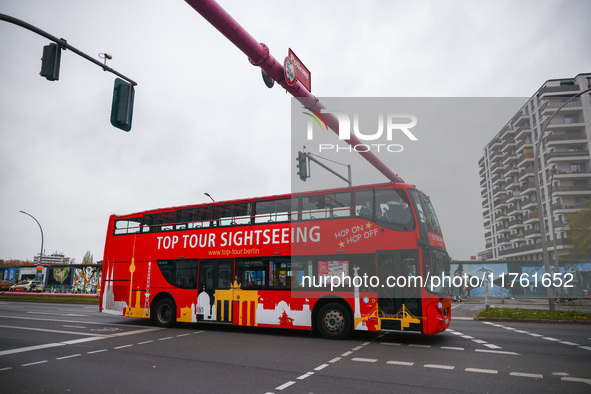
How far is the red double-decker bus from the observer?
9.64 meters

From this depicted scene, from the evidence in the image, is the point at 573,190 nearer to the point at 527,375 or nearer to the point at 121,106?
the point at 527,375

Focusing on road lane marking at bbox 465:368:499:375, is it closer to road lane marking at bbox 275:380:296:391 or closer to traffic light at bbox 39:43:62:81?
road lane marking at bbox 275:380:296:391

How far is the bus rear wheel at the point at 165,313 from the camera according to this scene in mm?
13008

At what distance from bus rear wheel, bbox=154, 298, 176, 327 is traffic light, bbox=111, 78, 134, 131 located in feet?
25.6

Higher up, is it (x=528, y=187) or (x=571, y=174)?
(x=528, y=187)

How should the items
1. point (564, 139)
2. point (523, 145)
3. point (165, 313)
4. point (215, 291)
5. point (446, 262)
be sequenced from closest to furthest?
point (446, 262) < point (215, 291) < point (165, 313) < point (564, 139) < point (523, 145)

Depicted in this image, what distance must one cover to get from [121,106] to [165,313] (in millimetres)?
8376

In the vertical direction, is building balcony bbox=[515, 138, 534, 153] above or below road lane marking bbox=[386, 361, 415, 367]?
above

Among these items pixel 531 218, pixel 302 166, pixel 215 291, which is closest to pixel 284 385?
pixel 215 291

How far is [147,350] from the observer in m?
8.81

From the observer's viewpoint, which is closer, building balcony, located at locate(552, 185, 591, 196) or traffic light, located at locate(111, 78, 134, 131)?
traffic light, located at locate(111, 78, 134, 131)

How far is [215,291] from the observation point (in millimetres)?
12258

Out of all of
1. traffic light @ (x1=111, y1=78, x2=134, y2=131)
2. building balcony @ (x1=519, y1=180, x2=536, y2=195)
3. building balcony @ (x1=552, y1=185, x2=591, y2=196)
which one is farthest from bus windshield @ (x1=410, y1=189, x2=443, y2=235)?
building balcony @ (x1=519, y1=180, x2=536, y2=195)

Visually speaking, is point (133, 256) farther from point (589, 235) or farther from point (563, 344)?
point (589, 235)
